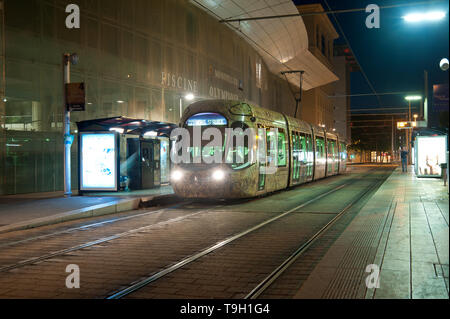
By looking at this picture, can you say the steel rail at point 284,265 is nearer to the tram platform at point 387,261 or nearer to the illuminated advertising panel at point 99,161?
the tram platform at point 387,261

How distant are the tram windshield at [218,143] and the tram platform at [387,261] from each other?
4543 mm

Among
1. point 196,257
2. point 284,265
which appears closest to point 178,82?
point 196,257

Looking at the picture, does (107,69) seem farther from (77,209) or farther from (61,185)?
(77,209)

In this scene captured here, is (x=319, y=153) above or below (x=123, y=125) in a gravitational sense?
below

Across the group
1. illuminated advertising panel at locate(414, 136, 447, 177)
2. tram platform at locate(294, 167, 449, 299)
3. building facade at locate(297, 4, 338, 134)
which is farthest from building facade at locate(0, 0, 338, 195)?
building facade at locate(297, 4, 338, 134)

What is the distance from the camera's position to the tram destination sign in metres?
15.9

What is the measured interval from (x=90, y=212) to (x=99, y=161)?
4.05 metres

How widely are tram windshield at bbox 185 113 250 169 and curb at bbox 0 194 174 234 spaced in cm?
231

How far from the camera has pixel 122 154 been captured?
18562 millimetres

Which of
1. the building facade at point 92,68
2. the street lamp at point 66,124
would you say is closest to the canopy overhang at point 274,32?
the building facade at point 92,68

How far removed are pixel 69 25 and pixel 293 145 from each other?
10244mm

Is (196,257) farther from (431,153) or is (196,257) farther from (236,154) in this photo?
(431,153)

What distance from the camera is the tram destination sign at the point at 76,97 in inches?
627
